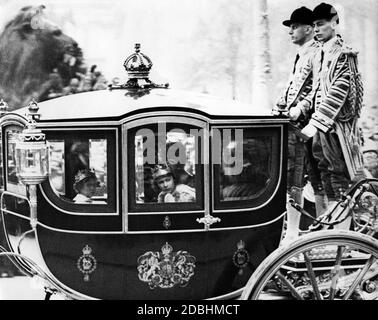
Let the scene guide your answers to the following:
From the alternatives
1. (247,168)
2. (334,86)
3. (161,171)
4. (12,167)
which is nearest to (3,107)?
(12,167)

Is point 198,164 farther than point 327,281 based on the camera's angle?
No

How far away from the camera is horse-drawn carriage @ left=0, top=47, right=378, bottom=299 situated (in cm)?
285

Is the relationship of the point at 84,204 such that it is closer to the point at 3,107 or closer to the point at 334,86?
the point at 3,107

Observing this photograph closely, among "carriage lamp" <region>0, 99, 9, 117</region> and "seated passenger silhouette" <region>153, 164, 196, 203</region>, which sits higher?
"carriage lamp" <region>0, 99, 9, 117</region>

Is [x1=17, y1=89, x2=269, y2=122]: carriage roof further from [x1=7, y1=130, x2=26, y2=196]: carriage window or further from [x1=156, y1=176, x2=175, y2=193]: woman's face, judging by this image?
[x1=156, y1=176, x2=175, y2=193]: woman's face

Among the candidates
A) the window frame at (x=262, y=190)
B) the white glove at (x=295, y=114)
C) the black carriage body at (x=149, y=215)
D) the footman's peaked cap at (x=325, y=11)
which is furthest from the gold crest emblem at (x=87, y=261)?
the footman's peaked cap at (x=325, y=11)

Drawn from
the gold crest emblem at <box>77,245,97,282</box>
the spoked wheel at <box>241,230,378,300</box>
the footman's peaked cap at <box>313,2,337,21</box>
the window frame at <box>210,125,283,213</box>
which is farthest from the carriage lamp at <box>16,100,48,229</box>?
the footman's peaked cap at <box>313,2,337,21</box>

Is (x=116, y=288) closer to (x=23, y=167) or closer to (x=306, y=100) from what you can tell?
(x=23, y=167)

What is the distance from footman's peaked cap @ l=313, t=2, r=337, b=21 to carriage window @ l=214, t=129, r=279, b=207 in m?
0.64

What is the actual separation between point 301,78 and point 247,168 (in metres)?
0.55

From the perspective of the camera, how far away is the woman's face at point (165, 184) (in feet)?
9.50

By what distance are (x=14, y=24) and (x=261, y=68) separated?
125 centimetres

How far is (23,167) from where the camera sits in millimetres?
2867

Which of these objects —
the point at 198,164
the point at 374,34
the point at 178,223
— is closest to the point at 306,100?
the point at 374,34
